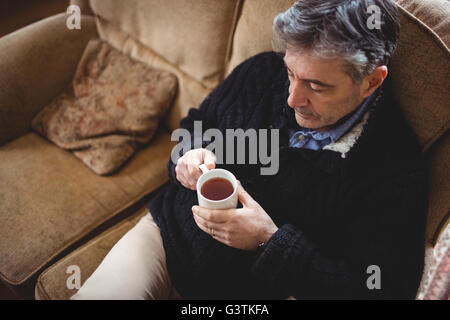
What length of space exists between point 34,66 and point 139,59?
1.57 ft

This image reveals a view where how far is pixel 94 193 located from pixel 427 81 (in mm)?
1271

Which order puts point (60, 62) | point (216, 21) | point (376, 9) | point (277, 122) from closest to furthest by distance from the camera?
point (376, 9) → point (277, 122) → point (216, 21) → point (60, 62)

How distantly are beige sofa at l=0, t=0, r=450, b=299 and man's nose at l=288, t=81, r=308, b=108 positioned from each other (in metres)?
0.30

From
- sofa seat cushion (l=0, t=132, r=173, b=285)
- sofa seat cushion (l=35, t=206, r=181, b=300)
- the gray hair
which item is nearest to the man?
the gray hair

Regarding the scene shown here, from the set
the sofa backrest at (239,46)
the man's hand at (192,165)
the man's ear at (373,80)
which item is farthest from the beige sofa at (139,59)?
the man's hand at (192,165)

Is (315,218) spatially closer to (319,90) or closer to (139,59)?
(319,90)

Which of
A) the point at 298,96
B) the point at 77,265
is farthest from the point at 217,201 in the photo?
the point at 77,265

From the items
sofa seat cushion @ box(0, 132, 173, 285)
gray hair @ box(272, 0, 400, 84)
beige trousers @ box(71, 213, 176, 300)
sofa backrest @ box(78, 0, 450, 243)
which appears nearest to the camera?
gray hair @ box(272, 0, 400, 84)

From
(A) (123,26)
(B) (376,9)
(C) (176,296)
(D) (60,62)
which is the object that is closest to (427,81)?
(B) (376,9)

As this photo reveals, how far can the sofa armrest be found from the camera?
1393mm

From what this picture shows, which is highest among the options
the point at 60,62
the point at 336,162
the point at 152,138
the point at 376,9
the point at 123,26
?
the point at 376,9

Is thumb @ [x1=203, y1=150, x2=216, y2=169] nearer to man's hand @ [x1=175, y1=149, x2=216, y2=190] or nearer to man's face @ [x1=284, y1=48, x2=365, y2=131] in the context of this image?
man's hand @ [x1=175, y1=149, x2=216, y2=190]

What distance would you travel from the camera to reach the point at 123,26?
1.58 m
